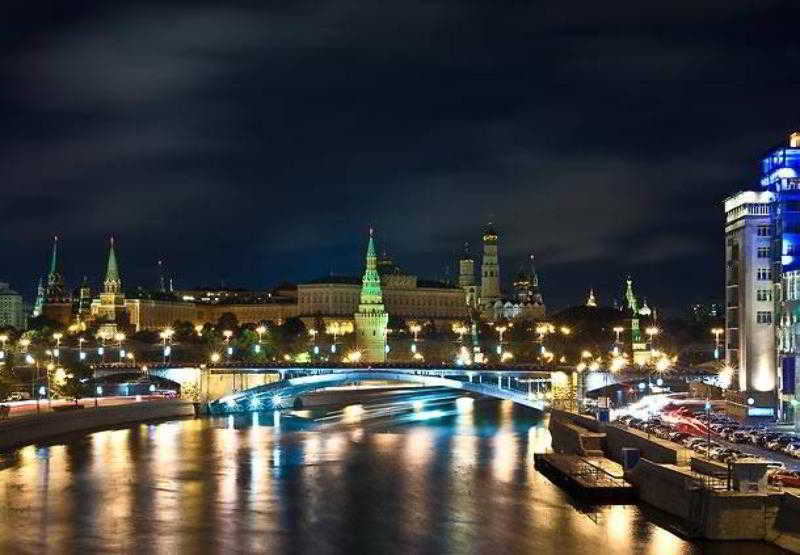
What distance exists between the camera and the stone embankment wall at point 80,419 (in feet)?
200

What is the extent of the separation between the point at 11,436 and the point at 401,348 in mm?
89990

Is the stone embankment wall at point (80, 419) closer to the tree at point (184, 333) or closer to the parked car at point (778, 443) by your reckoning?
the parked car at point (778, 443)

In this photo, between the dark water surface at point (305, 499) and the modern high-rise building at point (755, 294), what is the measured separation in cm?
918

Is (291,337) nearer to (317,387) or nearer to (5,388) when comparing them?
(317,387)

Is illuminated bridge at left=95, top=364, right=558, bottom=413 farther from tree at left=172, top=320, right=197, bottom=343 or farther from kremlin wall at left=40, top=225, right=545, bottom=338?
kremlin wall at left=40, top=225, right=545, bottom=338

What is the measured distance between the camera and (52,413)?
66750 millimetres

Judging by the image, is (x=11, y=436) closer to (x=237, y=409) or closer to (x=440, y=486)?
(x=440, y=486)

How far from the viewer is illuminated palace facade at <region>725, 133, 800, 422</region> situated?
5738 centimetres

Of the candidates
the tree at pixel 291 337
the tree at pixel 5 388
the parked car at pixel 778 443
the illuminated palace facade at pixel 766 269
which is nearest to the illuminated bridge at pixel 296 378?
the tree at pixel 5 388

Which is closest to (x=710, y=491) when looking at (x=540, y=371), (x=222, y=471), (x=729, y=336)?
(x=222, y=471)

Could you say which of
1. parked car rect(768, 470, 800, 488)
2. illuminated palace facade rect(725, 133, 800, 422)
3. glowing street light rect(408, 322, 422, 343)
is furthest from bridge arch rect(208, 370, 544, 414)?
glowing street light rect(408, 322, 422, 343)

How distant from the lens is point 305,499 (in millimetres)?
46312

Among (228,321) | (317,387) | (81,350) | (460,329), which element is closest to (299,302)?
(228,321)

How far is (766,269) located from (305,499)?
77.5ft
